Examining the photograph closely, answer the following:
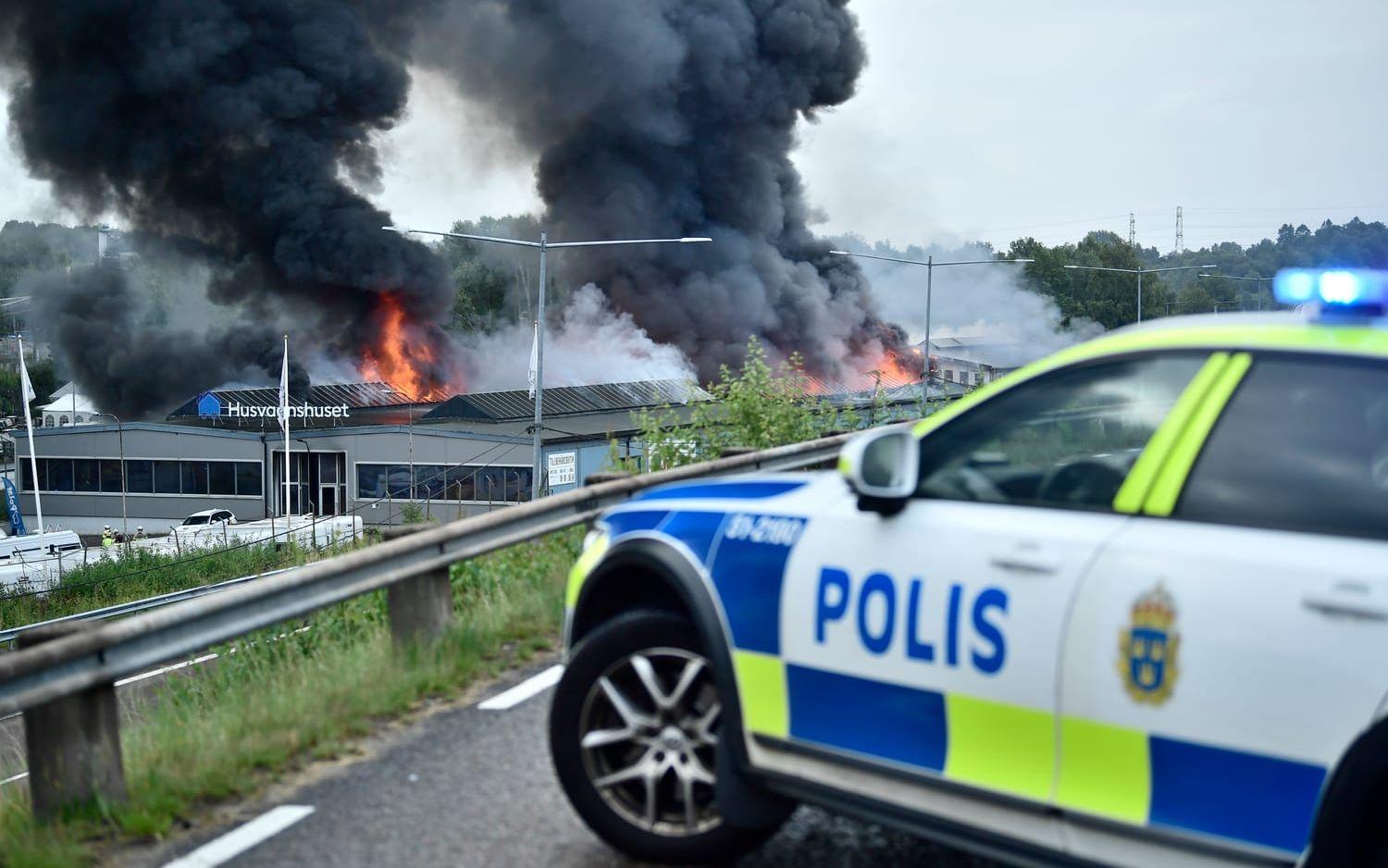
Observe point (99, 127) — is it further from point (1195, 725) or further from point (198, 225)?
point (1195, 725)

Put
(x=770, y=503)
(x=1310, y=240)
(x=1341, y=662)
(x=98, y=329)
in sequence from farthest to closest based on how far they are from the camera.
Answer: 1. (x=1310, y=240)
2. (x=98, y=329)
3. (x=770, y=503)
4. (x=1341, y=662)

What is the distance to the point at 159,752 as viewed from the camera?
18.9 ft

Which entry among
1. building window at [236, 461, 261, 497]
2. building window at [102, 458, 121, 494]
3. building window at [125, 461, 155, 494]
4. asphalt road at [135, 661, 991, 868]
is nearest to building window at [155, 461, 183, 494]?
building window at [125, 461, 155, 494]

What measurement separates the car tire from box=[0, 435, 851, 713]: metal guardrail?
1.75 meters

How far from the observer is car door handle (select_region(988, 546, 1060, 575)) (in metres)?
3.26

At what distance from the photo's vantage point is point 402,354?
6450 centimetres

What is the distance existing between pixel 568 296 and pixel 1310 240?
4825 centimetres

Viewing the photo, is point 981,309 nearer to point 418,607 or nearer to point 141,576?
point 141,576

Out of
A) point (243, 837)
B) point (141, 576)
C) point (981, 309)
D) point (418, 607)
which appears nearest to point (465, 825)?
point (243, 837)

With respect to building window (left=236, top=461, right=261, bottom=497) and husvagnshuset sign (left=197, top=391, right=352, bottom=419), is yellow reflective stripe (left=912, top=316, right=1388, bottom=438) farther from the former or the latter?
husvagnshuset sign (left=197, top=391, right=352, bottom=419)

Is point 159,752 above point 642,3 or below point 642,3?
below

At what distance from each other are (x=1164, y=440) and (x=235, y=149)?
207ft

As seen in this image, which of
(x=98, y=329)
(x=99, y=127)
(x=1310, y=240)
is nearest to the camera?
(x=99, y=127)

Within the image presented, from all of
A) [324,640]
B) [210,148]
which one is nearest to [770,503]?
[324,640]
